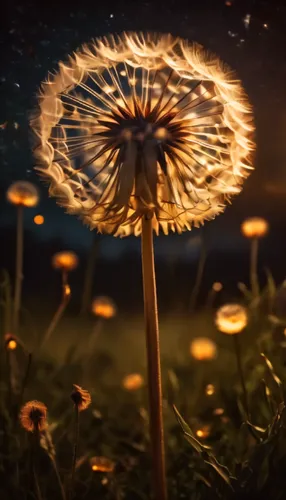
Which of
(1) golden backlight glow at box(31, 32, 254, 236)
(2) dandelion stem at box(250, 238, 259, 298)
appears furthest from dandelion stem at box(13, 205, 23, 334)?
(2) dandelion stem at box(250, 238, 259, 298)

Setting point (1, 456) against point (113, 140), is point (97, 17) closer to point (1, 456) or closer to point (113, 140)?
point (113, 140)

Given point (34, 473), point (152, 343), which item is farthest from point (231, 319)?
point (34, 473)

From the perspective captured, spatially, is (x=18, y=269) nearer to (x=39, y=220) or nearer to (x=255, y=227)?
(x=39, y=220)

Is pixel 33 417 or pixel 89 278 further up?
pixel 89 278

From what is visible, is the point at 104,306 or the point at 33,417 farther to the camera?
the point at 104,306

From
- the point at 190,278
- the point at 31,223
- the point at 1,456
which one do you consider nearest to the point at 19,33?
the point at 31,223

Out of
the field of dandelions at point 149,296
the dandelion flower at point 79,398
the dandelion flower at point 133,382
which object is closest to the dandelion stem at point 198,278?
the field of dandelions at point 149,296
